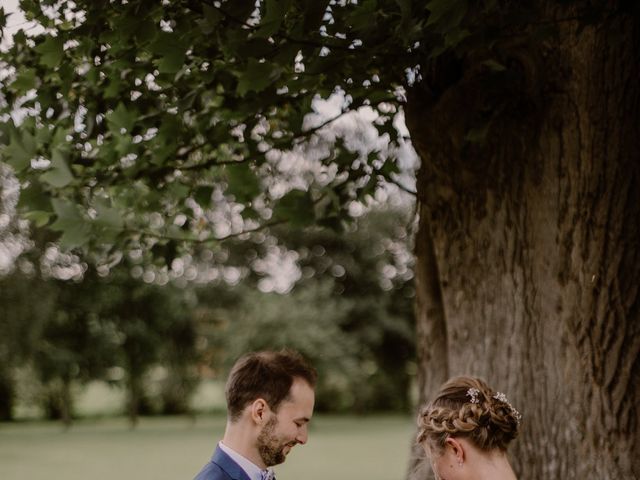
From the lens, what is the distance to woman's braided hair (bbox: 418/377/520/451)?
142 inches

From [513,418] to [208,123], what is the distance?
3.45m

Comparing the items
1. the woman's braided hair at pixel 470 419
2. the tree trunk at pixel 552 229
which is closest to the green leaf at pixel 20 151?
the tree trunk at pixel 552 229

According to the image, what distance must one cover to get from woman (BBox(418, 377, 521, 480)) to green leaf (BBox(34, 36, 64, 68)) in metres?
2.92

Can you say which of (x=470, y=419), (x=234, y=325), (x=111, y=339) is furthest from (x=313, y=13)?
(x=111, y=339)

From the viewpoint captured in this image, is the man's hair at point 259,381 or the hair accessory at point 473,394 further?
the man's hair at point 259,381

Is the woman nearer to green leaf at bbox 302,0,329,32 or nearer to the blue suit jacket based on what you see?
the blue suit jacket

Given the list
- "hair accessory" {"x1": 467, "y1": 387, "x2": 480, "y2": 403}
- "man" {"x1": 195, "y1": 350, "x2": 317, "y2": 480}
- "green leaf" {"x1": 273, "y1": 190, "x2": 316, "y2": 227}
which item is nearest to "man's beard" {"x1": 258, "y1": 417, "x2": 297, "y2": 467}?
"man" {"x1": 195, "y1": 350, "x2": 317, "y2": 480}

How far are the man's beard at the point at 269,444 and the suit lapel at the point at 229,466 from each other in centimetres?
13

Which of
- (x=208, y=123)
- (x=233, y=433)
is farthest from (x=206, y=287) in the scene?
(x=233, y=433)

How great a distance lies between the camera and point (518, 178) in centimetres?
523

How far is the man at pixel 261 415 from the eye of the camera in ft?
12.1

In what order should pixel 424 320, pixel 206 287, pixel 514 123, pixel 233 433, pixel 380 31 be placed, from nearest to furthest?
1. pixel 233 433
2. pixel 380 31
3. pixel 514 123
4. pixel 424 320
5. pixel 206 287

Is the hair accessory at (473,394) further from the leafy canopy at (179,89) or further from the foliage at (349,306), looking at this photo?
the foliage at (349,306)

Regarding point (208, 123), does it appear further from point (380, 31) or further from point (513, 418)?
point (513, 418)
